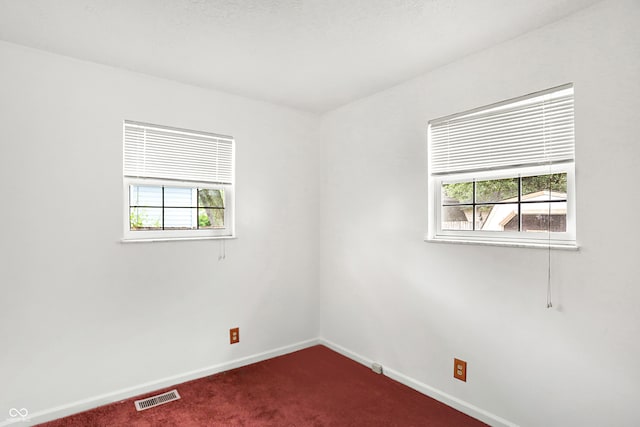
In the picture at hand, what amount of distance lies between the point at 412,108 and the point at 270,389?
2.49 metres

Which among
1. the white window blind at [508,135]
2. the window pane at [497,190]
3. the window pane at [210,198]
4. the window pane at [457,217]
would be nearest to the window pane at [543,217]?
the window pane at [497,190]

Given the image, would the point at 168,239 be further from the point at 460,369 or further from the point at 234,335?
the point at 460,369

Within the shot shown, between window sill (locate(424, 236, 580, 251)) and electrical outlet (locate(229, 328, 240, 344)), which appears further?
electrical outlet (locate(229, 328, 240, 344))

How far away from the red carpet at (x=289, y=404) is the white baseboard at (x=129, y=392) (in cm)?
5

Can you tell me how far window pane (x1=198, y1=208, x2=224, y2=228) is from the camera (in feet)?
10.2

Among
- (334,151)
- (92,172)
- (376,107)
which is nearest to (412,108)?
(376,107)

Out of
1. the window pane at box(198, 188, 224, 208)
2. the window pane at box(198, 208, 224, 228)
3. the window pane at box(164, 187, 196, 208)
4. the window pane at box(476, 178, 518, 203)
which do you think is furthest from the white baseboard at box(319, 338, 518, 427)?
the window pane at box(164, 187, 196, 208)

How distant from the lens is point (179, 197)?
117 inches

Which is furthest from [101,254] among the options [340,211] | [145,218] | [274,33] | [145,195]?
[340,211]

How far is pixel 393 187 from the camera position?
2.94m

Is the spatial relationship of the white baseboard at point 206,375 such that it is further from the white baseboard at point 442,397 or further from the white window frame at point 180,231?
the white window frame at point 180,231

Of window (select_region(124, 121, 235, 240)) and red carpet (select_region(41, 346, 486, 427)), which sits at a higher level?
window (select_region(124, 121, 235, 240))

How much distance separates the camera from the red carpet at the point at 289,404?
7.63 feet

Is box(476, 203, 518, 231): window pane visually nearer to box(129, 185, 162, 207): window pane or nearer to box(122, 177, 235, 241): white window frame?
box(122, 177, 235, 241): white window frame
